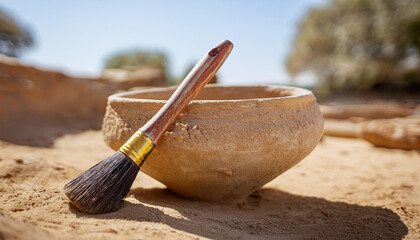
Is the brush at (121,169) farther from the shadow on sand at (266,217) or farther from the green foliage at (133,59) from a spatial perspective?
the green foliage at (133,59)

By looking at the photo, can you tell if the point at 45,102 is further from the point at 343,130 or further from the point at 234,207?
the point at 343,130

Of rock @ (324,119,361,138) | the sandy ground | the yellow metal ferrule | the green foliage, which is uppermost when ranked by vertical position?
the green foliage

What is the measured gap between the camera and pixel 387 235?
233 centimetres

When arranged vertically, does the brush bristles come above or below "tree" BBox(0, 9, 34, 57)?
below

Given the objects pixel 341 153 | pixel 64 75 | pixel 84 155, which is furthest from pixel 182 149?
pixel 64 75

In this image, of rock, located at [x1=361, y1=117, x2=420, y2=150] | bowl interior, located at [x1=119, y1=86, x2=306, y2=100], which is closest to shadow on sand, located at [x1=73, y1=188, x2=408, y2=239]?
bowl interior, located at [x1=119, y1=86, x2=306, y2=100]

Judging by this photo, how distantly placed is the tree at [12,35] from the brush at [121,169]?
1540 cm

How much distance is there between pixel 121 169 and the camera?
85.2 inches

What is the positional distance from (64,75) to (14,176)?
178 inches

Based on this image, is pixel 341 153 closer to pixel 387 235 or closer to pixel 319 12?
pixel 387 235

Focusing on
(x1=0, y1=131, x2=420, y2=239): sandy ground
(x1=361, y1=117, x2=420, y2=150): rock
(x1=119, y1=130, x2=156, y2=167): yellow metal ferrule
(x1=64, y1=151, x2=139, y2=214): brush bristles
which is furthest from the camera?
(x1=361, y1=117, x2=420, y2=150): rock

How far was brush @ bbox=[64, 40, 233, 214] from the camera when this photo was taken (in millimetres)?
2084

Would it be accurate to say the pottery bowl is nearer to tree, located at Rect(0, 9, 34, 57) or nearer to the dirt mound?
the dirt mound

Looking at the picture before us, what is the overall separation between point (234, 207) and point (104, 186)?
3.87 ft
